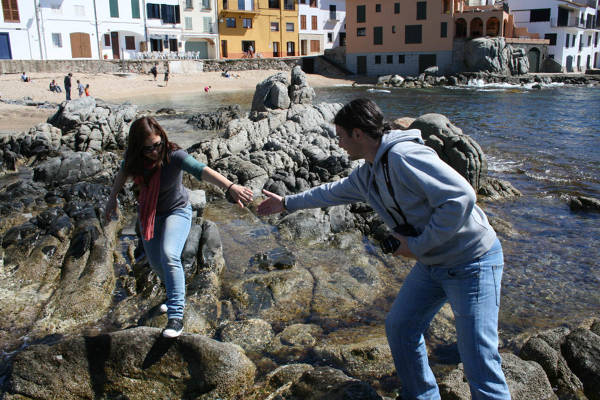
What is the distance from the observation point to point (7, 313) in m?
6.34

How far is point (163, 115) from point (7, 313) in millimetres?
25251

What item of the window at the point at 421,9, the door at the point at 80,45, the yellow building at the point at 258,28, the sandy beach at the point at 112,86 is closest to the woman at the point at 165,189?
the sandy beach at the point at 112,86

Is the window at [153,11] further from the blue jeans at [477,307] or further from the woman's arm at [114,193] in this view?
the blue jeans at [477,307]

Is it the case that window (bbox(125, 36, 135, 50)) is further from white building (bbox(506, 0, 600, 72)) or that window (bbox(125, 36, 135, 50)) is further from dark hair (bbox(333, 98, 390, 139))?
dark hair (bbox(333, 98, 390, 139))

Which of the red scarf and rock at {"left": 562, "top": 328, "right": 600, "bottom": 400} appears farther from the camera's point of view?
rock at {"left": 562, "top": 328, "right": 600, "bottom": 400}

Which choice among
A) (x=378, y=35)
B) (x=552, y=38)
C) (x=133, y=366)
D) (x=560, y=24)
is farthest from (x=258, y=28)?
(x=133, y=366)

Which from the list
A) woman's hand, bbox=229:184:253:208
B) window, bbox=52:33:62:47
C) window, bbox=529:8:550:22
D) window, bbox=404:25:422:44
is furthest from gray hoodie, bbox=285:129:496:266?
window, bbox=529:8:550:22

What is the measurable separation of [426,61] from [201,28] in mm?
28252

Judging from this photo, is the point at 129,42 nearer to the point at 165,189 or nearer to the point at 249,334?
the point at 249,334

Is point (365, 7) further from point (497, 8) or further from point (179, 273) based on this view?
point (179, 273)

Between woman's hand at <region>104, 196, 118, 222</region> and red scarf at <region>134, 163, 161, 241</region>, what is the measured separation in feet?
1.79

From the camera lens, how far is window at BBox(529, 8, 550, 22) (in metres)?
65.4

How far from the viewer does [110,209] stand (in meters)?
5.18

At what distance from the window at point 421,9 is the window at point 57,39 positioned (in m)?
40.8
